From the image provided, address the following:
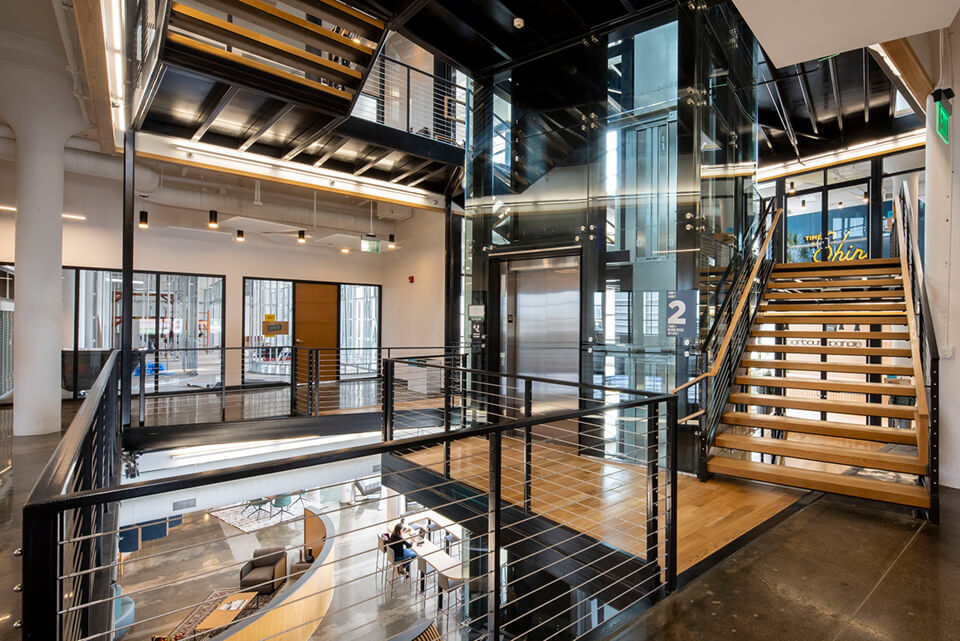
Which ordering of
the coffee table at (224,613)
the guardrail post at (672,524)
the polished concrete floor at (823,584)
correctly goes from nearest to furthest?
1. the polished concrete floor at (823,584)
2. the guardrail post at (672,524)
3. the coffee table at (224,613)

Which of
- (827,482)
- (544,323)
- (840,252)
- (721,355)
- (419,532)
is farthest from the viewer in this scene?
(840,252)

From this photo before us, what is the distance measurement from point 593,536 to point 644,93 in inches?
158

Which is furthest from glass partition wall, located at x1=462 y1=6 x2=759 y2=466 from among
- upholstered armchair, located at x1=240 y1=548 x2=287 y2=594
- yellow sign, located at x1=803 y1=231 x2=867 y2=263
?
yellow sign, located at x1=803 y1=231 x2=867 y2=263

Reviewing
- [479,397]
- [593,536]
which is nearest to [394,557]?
[479,397]

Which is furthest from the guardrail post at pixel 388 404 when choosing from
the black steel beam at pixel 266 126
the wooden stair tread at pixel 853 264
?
the wooden stair tread at pixel 853 264

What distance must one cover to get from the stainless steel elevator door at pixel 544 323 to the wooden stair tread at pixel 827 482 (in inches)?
70.2

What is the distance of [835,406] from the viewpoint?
404cm

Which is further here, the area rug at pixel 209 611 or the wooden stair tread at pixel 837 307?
the wooden stair tread at pixel 837 307

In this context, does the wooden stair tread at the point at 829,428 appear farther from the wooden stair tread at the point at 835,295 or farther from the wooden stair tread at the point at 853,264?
the wooden stair tread at the point at 853,264

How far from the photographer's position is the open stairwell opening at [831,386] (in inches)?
135

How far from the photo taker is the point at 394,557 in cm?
635

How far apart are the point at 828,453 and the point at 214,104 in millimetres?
6440

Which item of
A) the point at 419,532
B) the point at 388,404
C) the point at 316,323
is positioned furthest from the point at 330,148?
the point at 316,323

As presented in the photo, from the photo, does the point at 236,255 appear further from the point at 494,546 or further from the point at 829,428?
the point at 829,428
